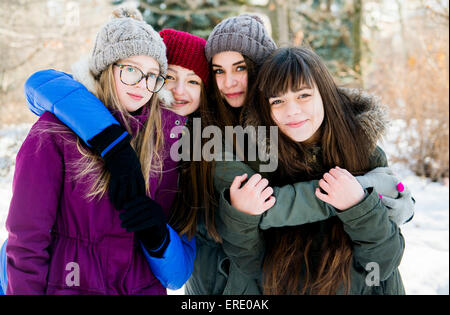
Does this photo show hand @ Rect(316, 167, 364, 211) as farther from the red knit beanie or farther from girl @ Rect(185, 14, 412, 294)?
the red knit beanie

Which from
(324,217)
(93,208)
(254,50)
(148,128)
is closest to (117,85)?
(148,128)

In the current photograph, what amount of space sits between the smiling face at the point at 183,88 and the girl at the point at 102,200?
0.24m

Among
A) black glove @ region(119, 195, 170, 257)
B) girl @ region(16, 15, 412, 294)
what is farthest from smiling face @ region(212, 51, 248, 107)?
black glove @ region(119, 195, 170, 257)

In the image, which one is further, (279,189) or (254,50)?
(254,50)

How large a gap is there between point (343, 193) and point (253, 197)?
428 mm

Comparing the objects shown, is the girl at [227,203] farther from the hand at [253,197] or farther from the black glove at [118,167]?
the black glove at [118,167]

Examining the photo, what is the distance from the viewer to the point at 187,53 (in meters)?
2.21

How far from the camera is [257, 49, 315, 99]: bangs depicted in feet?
6.19

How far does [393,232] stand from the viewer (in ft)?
5.90

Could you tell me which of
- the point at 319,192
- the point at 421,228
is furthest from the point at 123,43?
the point at 421,228

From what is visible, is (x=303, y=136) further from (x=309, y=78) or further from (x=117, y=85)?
(x=117, y=85)

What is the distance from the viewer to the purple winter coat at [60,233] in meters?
1.43

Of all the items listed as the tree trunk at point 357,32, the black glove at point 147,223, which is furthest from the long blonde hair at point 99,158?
the tree trunk at point 357,32
